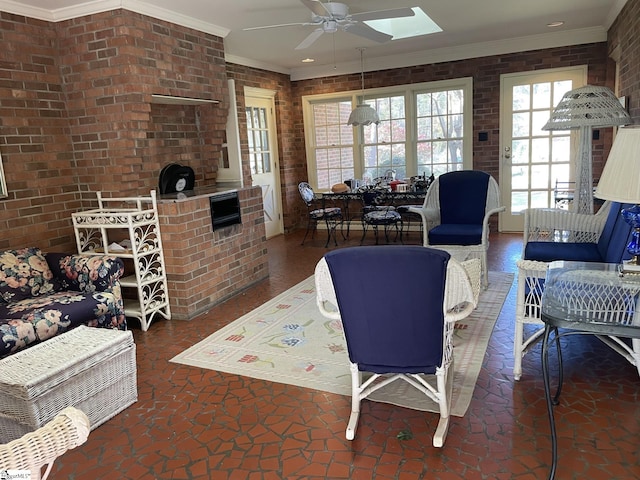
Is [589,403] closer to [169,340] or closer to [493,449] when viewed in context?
[493,449]

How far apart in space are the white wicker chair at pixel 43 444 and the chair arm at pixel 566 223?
137 inches

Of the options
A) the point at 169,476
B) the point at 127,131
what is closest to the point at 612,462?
the point at 169,476

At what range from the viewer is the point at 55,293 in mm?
3480

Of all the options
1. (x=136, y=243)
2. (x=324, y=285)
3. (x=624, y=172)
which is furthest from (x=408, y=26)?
(x=324, y=285)

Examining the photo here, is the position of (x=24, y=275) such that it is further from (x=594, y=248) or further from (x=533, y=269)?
(x=594, y=248)

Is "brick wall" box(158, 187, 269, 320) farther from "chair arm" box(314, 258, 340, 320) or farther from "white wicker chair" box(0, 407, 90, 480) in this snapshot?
"white wicker chair" box(0, 407, 90, 480)

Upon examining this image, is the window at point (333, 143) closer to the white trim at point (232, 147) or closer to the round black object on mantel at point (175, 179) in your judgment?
the white trim at point (232, 147)

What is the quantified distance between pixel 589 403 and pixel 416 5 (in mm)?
3670

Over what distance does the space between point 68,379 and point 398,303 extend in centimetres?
172

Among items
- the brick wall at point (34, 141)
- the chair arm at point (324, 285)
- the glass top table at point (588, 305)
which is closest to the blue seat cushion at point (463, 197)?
the glass top table at point (588, 305)

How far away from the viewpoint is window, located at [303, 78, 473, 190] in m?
6.85

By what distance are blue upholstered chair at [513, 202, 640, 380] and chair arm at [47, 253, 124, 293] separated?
2.73 meters

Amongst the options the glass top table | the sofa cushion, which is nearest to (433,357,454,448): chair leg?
the glass top table

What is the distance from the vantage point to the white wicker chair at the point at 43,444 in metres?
1.14
